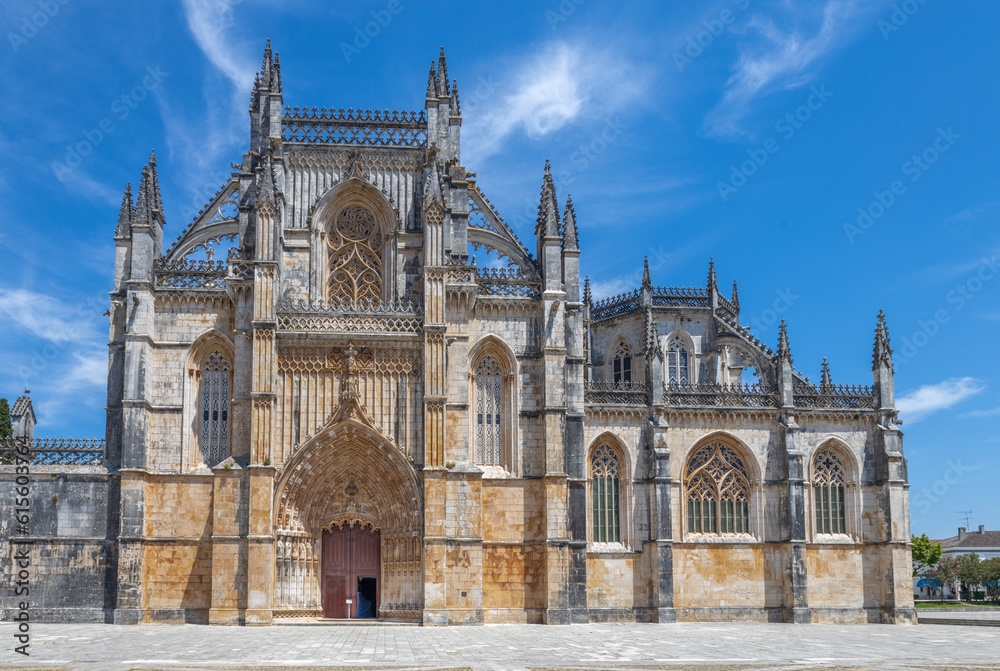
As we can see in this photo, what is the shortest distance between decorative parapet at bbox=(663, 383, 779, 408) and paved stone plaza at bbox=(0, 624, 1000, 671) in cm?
875

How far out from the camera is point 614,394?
36188 mm

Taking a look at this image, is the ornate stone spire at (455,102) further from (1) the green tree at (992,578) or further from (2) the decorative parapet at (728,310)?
(1) the green tree at (992,578)

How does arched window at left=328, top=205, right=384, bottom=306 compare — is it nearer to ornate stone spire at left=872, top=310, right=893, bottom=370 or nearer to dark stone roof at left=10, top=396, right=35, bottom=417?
dark stone roof at left=10, top=396, right=35, bottom=417

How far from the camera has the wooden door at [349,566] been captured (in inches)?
1288

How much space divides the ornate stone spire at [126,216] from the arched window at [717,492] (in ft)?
75.1

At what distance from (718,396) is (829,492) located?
5.98 metres

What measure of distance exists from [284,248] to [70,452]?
10161 millimetres

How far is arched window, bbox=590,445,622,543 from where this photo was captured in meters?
35.6

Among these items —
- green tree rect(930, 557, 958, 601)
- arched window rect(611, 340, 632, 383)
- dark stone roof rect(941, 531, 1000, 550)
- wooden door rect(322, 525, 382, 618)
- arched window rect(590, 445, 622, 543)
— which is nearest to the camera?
wooden door rect(322, 525, 382, 618)

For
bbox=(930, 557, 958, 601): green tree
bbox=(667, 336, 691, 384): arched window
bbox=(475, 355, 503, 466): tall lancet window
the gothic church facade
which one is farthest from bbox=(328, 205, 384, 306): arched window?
bbox=(930, 557, 958, 601): green tree

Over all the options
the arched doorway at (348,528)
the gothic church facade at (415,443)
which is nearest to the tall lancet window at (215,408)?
the gothic church facade at (415,443)

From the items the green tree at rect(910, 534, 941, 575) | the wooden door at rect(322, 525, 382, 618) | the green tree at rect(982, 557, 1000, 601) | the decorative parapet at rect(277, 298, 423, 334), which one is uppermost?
the decorative parapet at rect(277, 298, 423, 334)

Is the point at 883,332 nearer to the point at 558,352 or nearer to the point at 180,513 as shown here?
the point at 558,352

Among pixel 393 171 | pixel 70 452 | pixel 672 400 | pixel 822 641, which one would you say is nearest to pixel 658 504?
pixel 672 400
